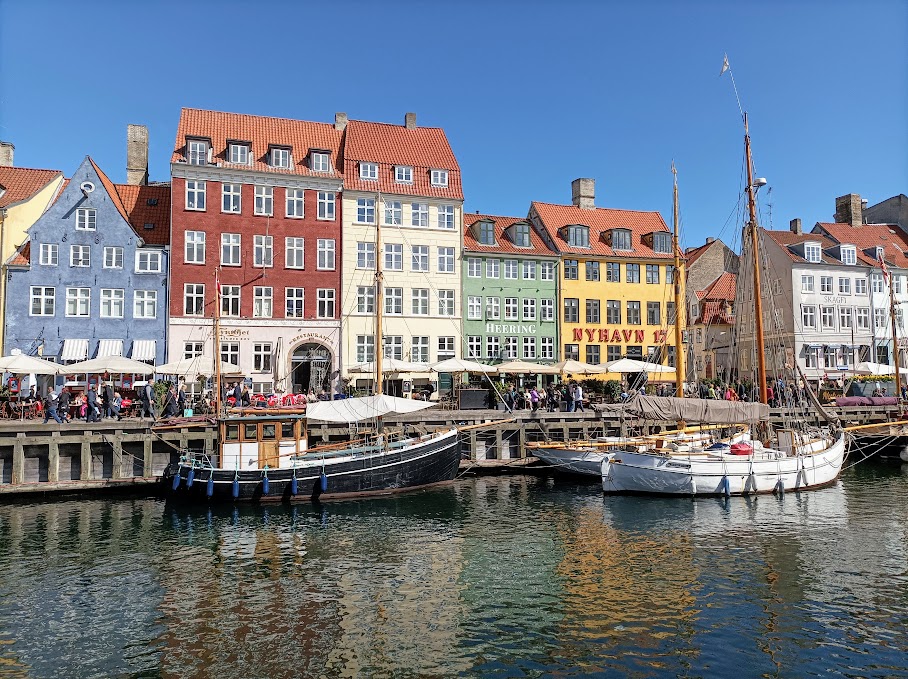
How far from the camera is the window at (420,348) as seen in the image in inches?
1839

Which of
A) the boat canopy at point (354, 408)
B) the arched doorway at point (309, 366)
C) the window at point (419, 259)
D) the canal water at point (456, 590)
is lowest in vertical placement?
the canal water at point (456, 590)

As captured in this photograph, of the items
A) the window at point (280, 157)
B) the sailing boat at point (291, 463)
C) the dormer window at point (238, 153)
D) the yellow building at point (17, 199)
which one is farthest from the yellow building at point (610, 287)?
the yellow building at point (17, 199)

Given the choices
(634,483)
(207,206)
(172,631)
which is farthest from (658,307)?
(172,631)

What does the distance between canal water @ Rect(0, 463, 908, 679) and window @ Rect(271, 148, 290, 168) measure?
25.4 m

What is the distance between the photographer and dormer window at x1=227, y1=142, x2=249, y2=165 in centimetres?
4434

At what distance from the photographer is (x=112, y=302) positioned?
41625 mm

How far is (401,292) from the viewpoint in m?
46.9

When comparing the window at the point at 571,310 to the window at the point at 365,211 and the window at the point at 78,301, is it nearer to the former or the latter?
the window at the point at 365,211

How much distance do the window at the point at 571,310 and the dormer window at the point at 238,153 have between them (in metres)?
23.5

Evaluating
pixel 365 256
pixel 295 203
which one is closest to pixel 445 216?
pixel 365 256

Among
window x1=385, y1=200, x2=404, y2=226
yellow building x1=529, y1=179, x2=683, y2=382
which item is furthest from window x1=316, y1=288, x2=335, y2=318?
yellow building x1=529, y1=179, x2=683, y2=382

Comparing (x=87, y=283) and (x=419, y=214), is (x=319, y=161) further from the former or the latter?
(x=87, y=283)

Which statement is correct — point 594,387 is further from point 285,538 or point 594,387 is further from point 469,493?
point 285,538

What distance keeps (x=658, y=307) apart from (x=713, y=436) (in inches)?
849
